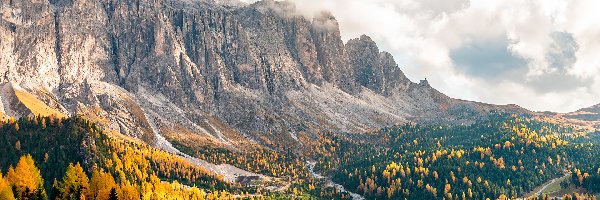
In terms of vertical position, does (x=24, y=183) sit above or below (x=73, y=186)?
below

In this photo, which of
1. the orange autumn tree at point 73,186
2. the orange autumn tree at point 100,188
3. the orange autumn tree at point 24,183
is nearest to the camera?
the orange autumn tree at point 73,186

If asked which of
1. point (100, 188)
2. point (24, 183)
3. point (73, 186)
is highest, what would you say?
point (73, 186)

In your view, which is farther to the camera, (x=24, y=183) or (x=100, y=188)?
(x=100, y=188)

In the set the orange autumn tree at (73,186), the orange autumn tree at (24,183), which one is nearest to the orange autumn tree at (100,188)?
the orange autumn tree at (73,186)

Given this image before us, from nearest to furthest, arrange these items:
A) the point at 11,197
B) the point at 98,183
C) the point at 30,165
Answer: the point at 11,197 < the point at 98,183 < the point at 30,165

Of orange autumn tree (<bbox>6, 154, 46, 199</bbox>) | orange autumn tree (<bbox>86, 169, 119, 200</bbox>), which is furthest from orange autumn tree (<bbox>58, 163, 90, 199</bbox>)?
orange autumn tree (<bbox>6, 154, 46, 199</bbox>)

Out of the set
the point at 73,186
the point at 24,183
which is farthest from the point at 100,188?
the point at 24,183

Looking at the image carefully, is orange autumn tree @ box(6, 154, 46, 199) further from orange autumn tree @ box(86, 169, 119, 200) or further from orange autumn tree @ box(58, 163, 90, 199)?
orange autumn tree @ box(86, 169, 119, 200)

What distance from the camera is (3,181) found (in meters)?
125

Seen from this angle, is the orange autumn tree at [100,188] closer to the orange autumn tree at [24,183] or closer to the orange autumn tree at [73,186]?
the orange autumn tree at [73,186]

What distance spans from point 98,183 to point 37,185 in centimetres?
1634

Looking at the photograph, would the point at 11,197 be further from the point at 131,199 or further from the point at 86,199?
the point at 131,199

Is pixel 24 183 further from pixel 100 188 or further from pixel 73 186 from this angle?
pixel 100 188

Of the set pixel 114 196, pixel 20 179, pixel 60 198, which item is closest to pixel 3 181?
pixel 20 179
